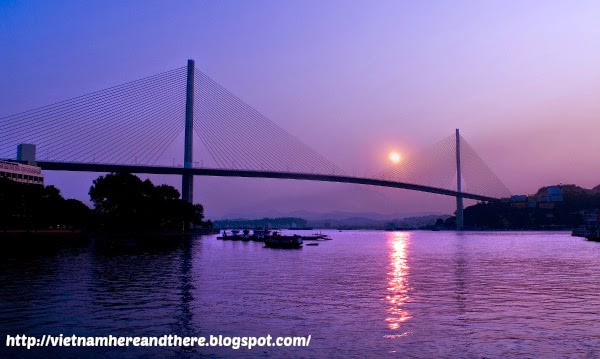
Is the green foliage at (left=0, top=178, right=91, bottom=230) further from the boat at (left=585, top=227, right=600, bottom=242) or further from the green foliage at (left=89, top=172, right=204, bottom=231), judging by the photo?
the boat at (left=585, top=227, right=600, bottom=242)

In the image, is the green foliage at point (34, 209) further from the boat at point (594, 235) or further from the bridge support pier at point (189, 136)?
the boat at point (594, 235)

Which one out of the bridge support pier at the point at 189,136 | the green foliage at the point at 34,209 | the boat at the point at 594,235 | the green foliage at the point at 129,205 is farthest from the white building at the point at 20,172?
the boat at the point at 594,235

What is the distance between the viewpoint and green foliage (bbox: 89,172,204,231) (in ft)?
281

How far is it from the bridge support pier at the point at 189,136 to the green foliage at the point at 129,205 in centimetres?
484

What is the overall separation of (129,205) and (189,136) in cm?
1630

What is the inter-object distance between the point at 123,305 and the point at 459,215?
12888 centimetres

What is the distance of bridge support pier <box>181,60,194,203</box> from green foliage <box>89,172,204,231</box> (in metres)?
4.84

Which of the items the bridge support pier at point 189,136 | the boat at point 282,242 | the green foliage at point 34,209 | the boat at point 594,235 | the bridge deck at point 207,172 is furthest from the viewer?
the boat at point 594,235

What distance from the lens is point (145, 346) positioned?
38.9ft

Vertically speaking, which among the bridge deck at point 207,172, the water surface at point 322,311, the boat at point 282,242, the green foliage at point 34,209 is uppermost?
the bridge deck at point 207,172

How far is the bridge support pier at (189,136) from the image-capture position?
269 ft

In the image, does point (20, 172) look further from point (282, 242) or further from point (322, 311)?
point (322, 311)

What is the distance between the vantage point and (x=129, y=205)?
86.9 m

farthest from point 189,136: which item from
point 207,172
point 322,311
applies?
point 322,311
